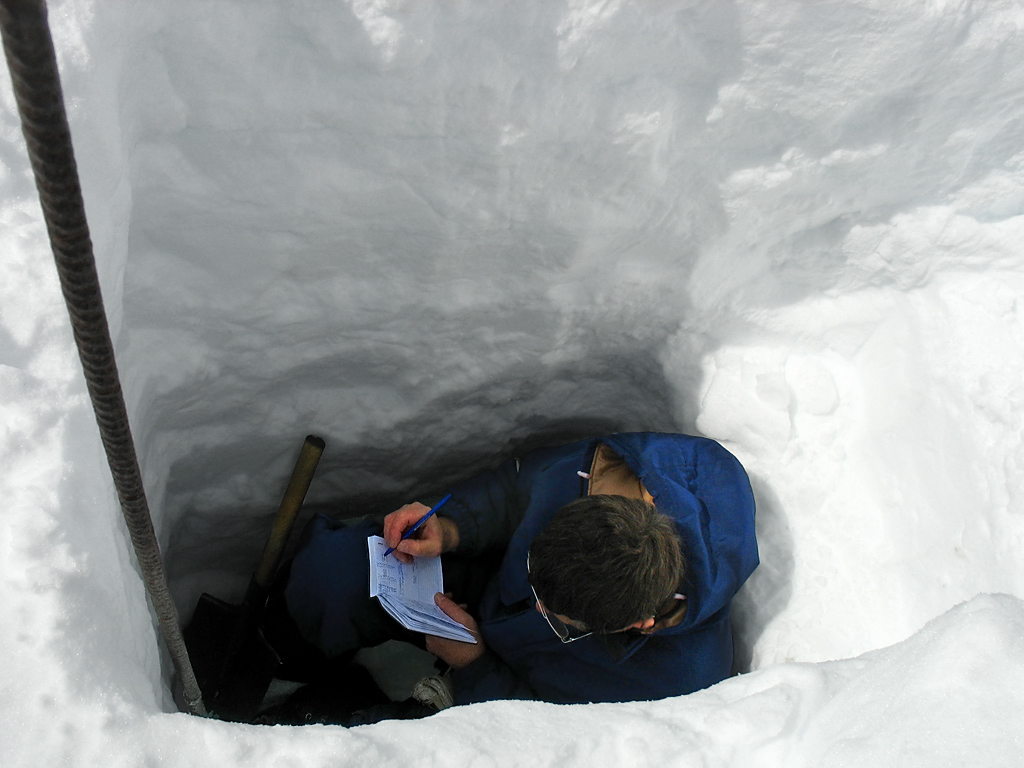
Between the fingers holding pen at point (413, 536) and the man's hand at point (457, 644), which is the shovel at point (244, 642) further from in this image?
the man's hand at point (457, 644)

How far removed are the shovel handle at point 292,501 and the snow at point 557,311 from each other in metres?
0.10

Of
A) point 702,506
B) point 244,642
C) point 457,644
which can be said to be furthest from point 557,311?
point 244,642

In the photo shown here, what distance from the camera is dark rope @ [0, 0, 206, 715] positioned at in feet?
1.96

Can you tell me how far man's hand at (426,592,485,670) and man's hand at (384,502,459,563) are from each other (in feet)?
0.39

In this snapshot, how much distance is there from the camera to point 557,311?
1.82m

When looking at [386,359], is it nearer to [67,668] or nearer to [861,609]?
[67,668]

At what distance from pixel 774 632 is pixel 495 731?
931mm

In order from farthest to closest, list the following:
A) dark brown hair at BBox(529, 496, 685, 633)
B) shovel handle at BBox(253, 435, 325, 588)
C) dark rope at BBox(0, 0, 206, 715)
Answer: shovel handle at BBox(253, 435, 325, 588), dark brown hair at BBox(529, 496, 685, 633), dark rope at BBox(0, 0, 206, 715)

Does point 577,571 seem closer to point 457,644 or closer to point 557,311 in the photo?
point 457,644

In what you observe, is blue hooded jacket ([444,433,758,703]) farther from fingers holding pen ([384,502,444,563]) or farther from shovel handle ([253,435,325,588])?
shovel handle ([253,435,325,588])

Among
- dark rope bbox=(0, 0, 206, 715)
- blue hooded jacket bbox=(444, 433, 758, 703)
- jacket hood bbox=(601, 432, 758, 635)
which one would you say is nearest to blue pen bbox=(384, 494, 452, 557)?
blue hooded jacket bbox=(444, 433, 758, 703)

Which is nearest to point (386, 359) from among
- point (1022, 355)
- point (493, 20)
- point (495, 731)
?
point (493, 20)

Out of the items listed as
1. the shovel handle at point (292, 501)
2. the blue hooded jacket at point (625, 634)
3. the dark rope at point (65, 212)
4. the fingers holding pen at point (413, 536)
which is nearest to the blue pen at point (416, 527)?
the fingers holding pen at point (413, 536)

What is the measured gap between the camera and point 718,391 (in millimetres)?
1870
